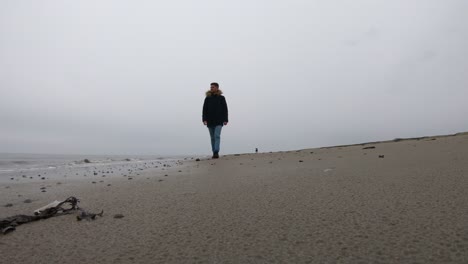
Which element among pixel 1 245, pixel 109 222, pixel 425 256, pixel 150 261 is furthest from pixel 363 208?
pixel 1 245

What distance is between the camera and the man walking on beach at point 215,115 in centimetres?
923

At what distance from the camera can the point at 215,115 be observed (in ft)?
30.5

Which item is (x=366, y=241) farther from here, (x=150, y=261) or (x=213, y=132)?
(x=213, y=132)

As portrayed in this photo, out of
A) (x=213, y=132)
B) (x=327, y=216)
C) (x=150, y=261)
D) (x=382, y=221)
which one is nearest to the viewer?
(x=150, y=261)

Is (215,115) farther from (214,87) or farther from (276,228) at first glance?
(276,228)

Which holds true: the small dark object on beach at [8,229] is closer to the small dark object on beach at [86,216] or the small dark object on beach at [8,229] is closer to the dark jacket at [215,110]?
the small dark object on beach at [86,216]

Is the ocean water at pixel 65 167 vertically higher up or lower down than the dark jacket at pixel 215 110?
lower down

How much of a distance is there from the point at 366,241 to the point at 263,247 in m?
0.40

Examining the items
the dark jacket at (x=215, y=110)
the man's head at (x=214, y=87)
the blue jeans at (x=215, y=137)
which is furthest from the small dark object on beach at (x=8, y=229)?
the man's head at (x=214, y=87)

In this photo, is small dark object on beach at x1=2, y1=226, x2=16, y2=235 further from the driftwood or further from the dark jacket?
the dark jacket

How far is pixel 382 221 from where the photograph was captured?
146 cm

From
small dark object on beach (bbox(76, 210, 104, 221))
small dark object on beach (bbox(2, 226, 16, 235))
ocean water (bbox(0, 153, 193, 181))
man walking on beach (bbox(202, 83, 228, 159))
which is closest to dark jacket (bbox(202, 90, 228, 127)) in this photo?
man walking on beach (bbox(202, 83, 228, 159))

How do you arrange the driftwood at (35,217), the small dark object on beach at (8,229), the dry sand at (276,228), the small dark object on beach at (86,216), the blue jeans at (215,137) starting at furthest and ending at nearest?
1. the blue jeans at (215,137)
2. the small dark object on beach at (86,216)
3. the driftwood at (35,217)
4. the small dark object on beach at (8,229)
5. the dry sand at (276,228)

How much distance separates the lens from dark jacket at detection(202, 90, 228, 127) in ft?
30.4
